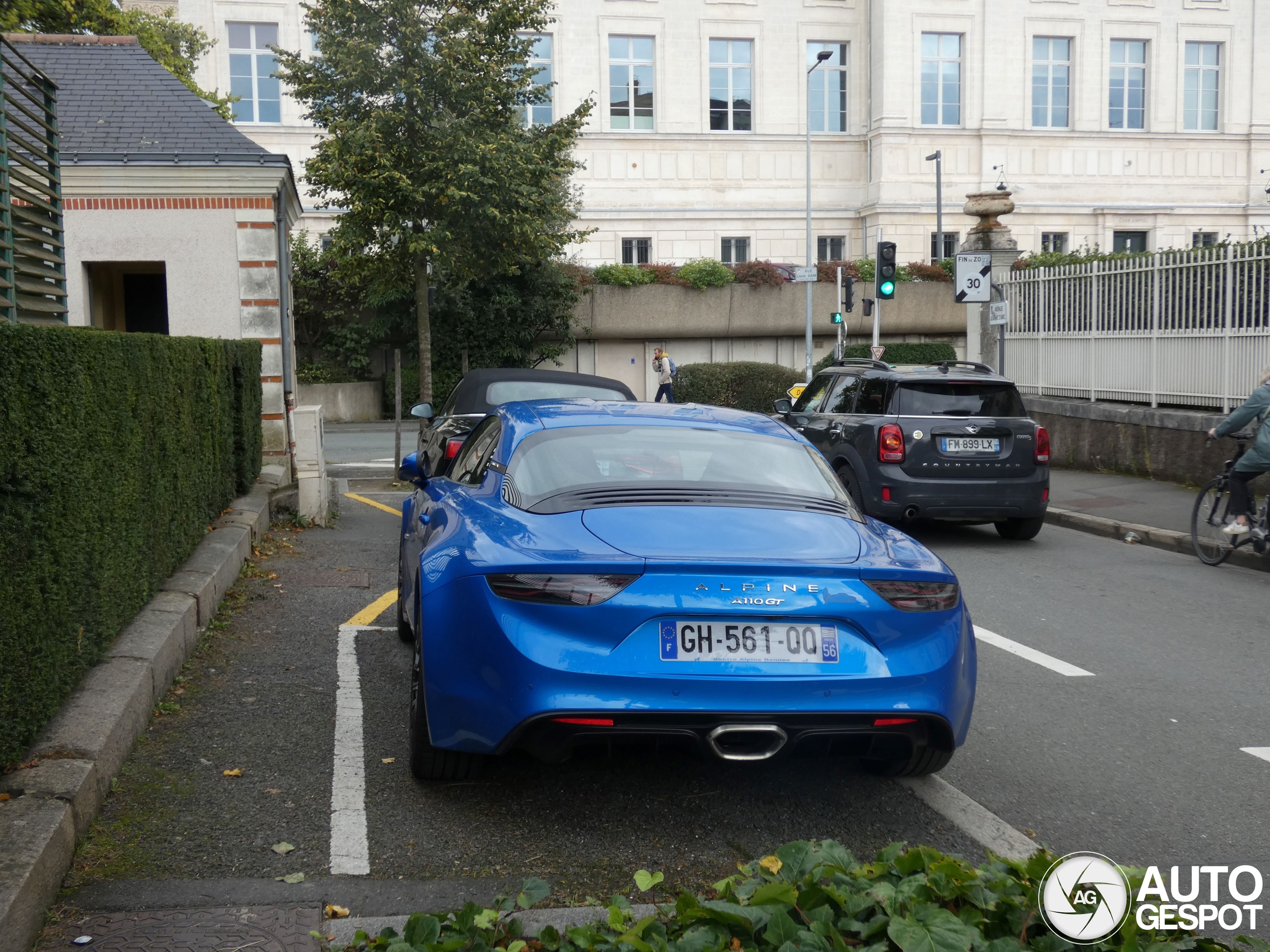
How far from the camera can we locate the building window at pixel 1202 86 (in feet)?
148

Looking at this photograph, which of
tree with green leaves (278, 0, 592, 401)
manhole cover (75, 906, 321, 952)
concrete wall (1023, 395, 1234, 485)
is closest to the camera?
manhole cover (75, 906, 321, 952)

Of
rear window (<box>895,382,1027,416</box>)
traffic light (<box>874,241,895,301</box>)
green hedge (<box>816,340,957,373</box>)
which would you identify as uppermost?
traffic light (<box>874,241,895,301</box>)

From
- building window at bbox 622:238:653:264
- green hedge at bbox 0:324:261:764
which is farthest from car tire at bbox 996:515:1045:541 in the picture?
building window at bbox 622:238:653:264

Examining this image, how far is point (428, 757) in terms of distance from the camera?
4375 millimetres

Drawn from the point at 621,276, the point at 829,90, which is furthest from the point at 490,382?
the point at 829,90

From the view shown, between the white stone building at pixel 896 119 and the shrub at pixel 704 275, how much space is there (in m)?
4.72

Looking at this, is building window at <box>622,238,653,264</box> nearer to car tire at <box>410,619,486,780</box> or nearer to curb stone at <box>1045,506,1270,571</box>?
curb stone at <box>1045,506,1270,571</box>

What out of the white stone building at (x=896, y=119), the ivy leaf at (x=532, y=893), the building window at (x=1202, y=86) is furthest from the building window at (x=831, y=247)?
the ivy leaf at (x=532, y=893)

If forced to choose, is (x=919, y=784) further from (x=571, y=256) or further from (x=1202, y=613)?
(x=571, y=256)

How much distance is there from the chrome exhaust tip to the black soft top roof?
863cm

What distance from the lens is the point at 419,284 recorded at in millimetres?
25969

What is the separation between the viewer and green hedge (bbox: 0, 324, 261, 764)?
3941 mm

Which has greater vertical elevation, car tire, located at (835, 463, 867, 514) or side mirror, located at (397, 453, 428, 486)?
side mirror, located at (397, 453, 428, 486)

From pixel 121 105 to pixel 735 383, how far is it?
69.2ft
